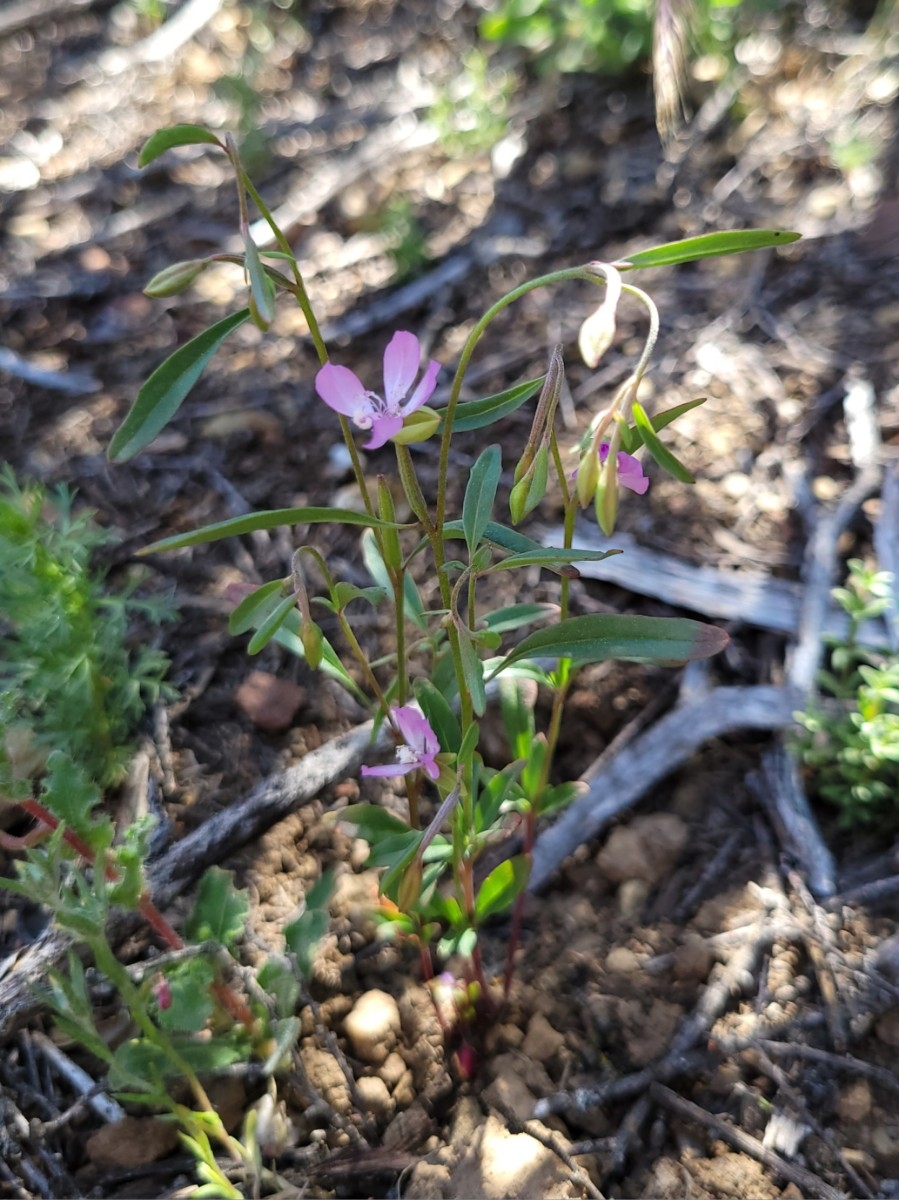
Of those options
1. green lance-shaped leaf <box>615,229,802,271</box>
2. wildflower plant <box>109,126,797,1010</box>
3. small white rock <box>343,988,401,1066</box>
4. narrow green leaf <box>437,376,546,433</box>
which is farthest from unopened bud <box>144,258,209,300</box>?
small white rock <box>343,988,401,1066</box>

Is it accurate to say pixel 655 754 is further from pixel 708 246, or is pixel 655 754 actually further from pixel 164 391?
pixel 164 391

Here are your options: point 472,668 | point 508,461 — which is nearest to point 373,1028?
point 472,668

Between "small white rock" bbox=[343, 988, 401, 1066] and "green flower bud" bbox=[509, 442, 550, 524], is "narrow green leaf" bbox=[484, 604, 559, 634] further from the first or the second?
"small white rock" bbox=[343, 988, 401, 1066]

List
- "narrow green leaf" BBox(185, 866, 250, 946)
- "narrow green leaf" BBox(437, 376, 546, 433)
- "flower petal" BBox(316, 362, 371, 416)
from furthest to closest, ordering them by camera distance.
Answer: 1. "narrow green leaf" BBox(185, 866, 250, 946)
2. "narrow green leaf" BBox(437, 376, 546, 433)
3. "flower petal" BBox(316, 362, 371, 416)

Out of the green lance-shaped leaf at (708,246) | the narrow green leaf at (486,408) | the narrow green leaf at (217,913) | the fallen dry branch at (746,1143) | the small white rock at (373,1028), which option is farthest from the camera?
the small white rock at (373,1028)

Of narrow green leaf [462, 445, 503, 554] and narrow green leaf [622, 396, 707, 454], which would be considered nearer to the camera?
narrow green leaf [622, 396, 707, 454]

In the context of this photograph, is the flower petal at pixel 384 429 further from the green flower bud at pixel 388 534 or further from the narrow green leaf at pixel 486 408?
the narrow green leaf at pixel 486 408

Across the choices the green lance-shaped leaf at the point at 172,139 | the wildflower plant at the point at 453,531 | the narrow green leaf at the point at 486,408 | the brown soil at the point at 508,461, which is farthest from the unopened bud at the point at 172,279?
the brown soil at the point at 508,461
